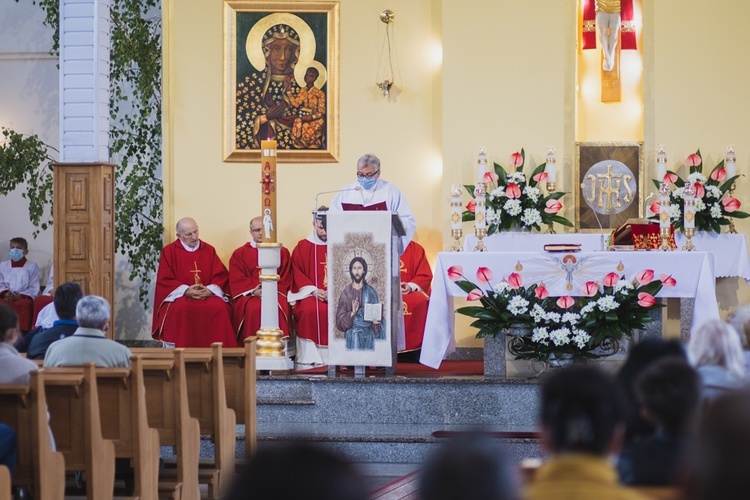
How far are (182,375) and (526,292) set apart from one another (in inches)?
119

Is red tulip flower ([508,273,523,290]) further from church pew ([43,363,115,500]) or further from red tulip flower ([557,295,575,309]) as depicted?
church pew ([43,363,115,500])

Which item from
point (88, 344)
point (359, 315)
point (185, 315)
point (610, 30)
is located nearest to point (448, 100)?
point (610, 30)

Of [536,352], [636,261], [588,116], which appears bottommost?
[536,352]

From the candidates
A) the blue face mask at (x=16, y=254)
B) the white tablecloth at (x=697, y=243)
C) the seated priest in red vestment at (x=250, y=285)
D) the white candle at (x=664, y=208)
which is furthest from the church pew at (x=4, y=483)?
the blue face mask at (x=16, y=254)

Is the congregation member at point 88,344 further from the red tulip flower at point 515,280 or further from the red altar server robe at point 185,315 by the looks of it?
the red altar server robe at point 185,315

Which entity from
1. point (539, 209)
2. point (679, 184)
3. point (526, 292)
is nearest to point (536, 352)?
point (526, 292)

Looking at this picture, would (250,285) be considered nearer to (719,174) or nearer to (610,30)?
(610,30)

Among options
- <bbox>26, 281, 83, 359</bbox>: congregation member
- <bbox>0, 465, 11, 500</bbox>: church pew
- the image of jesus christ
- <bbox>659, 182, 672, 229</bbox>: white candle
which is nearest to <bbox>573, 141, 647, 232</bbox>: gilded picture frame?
<bbox>659, 182, 672, 229</bbox>: white candle

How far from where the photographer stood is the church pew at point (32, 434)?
459cm

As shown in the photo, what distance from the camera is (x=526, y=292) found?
26.4 ft

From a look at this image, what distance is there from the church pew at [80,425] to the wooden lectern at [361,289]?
131 inches

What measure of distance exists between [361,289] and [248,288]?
190cm

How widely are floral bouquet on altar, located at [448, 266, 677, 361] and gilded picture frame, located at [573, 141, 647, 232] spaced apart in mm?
2178

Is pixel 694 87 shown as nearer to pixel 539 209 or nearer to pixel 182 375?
pixel 539 209
